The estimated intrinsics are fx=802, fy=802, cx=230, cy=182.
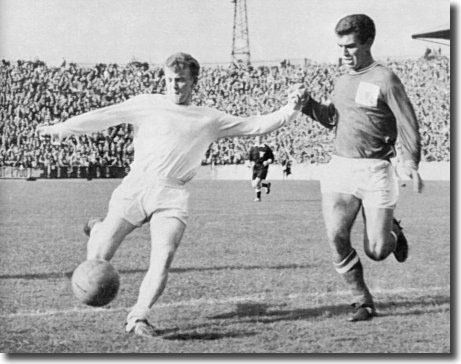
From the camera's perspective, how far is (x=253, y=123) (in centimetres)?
474

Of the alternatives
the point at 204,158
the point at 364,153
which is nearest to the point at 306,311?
the point at 364,153

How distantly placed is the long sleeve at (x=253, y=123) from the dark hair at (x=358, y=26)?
0.69m

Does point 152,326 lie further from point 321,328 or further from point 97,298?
point 321,328

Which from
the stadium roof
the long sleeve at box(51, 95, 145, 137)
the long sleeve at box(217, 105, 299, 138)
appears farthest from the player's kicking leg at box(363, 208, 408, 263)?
the long sleeve at box(51, 95, 145, 137)

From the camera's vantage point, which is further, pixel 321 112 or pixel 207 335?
pixel 321 112

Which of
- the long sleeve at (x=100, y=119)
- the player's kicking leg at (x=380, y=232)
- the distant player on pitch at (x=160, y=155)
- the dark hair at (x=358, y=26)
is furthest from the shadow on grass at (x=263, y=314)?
the dark hair at (x=358, y=26)

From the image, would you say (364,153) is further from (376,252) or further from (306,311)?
(306,311)

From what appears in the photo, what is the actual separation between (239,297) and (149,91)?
1428mm

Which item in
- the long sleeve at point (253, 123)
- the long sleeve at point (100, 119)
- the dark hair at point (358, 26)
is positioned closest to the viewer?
the long sleeve at point (100, 119)

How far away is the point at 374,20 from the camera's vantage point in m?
5.07

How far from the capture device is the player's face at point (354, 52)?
4.86 metres

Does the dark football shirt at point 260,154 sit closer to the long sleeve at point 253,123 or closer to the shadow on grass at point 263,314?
the long sleeve at point 253,123

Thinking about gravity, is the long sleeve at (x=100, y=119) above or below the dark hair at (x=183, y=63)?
below

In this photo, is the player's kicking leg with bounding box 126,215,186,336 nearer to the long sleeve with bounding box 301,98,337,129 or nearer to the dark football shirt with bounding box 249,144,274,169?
the long sleeve with bounding box 301,98,337,129
